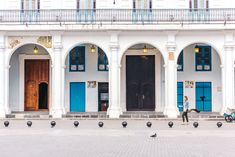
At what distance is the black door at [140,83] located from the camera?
30.7 meters

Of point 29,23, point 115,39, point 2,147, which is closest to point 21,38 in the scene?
point 29,23

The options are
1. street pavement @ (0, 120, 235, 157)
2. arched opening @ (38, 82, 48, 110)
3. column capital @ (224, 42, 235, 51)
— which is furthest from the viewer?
arched opening @ (38, 82, 48, 110)

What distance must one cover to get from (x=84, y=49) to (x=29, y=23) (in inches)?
173

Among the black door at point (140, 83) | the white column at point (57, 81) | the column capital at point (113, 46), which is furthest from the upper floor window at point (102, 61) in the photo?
the white column at point (57, 81)

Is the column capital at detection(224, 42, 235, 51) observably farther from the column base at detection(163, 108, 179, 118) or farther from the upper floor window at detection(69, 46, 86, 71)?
the upper floor window at detection(69, 46, 86, 71)

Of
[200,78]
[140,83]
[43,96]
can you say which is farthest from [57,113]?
[200,78]

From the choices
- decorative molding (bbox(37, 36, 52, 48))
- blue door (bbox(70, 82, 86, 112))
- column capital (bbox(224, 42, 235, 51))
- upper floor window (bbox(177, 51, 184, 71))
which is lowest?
blue door (bbox(70, 82, 86, 112))

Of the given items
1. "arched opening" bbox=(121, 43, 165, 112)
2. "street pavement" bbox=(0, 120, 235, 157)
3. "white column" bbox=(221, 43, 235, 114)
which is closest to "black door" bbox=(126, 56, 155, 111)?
"arched opening" bbox=(121, 43, 165, 112)

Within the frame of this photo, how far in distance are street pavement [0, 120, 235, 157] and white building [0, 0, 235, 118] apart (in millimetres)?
5432

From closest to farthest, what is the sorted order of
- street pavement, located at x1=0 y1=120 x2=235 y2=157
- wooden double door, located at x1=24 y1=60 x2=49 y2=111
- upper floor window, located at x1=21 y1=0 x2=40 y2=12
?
street pavement, located at x1=0 y1=120 x2=235 y2=157 → upper floor window, located at x1=21 y1=0 x2=40 y2=12 → wooden double door, located at x1=24 y1=60 x2=49 y2=111

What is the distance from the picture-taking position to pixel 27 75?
31.2 m

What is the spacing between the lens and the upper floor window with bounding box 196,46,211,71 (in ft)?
99.5

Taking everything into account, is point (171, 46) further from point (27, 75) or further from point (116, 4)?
point (27, 75)

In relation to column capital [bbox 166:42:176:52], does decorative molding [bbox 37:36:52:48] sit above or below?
above
